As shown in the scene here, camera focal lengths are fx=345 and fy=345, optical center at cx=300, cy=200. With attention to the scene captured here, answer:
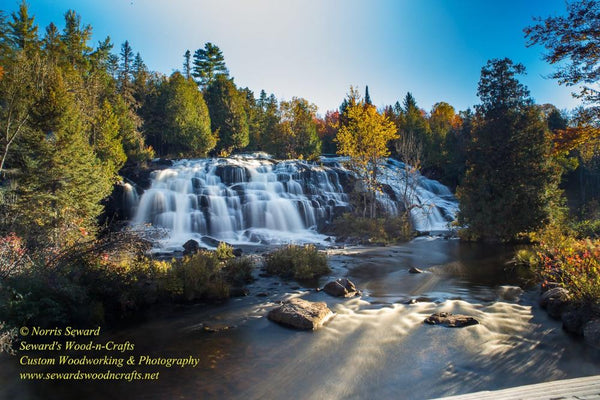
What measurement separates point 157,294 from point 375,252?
12995 mm

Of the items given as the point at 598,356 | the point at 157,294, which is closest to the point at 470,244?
the point at 598,356

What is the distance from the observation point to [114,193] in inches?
998

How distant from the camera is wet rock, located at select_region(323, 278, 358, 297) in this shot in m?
11.0

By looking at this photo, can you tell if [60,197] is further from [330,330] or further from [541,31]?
[541,31]

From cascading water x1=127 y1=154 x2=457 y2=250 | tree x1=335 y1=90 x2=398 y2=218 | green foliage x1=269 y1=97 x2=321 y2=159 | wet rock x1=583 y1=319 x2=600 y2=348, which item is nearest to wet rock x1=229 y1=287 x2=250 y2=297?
wet rock x1=583 y1=319 x2=600 y2=348

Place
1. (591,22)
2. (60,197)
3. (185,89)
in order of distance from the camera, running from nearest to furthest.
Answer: (591,22)
(60,197)
(185,89)

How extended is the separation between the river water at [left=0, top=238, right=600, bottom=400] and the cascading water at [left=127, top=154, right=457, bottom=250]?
12797 mm

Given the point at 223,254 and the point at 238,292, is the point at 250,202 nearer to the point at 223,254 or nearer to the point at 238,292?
the point at 223,254

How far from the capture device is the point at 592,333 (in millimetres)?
6910

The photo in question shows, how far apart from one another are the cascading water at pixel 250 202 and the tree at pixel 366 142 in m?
2.73

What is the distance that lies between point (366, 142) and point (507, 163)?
993 cm

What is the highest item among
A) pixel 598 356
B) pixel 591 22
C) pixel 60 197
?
pixel 591 22

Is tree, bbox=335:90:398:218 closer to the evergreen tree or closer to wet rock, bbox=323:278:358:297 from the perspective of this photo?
wet rock, bbox=323:278:358:297

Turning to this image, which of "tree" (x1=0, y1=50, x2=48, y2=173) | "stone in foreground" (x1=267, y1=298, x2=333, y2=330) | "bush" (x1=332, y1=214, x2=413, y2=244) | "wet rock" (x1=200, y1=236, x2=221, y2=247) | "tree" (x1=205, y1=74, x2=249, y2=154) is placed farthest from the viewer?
"tree" (x1=205, y1=74, x2=249, y2=154)
